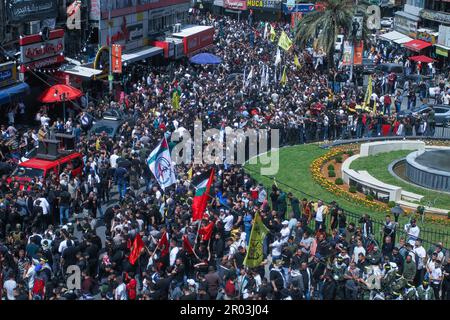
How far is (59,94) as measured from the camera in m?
40.0

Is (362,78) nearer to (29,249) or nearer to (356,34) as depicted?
(356,34)

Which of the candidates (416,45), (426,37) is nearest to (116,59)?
(416,45)

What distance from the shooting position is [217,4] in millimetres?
88312

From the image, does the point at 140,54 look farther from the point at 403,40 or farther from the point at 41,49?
the point at 403,40

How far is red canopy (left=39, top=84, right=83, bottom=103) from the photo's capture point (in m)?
39.6

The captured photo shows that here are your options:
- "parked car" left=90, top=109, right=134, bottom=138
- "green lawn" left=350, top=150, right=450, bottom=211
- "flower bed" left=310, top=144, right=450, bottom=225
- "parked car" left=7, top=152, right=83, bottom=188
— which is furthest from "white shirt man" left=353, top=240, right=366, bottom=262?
"parked car" left=90, top=109, right=134, bottom=138

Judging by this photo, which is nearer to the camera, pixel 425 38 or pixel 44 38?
pixel 44 38

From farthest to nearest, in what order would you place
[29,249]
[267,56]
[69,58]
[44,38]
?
[267,56], [69,58], [44,38], [29,249]

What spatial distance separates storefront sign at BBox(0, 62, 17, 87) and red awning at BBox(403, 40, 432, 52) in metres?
33.6

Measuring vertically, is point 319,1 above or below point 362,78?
above

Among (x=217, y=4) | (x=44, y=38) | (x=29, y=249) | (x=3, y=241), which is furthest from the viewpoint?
(x=217, y=4)

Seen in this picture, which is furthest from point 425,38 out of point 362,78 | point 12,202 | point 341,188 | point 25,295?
point 25,295

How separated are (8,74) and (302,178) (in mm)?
14508

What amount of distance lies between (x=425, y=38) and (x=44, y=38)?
3306cm
